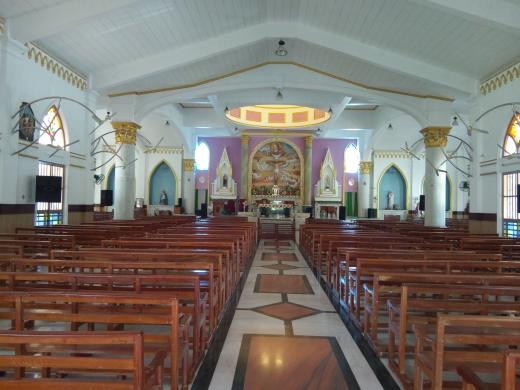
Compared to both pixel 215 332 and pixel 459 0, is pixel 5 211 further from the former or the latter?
pixel 459 0

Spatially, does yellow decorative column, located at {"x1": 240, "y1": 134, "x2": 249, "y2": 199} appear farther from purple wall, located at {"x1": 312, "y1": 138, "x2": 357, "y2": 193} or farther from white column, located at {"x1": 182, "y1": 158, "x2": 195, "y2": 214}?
purple wall, located at {"x1": 312, "y1": 138, "x2": 357, "y2": 193}

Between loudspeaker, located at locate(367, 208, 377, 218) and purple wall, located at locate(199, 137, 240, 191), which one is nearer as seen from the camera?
loudspeaker, located at locate(367, 208, 377, 218)

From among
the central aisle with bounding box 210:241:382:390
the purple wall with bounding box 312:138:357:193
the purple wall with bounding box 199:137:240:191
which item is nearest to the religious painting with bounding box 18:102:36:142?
the central aisle with bounding box 210:241:382:390

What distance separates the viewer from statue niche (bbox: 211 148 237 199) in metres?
23.4

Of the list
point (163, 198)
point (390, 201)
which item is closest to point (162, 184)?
point (163, 198)

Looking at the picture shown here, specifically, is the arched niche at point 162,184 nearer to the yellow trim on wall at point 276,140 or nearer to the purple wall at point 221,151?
the purple wall at point 221,151

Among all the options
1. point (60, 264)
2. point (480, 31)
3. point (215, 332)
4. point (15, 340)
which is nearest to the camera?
point (15, 340)

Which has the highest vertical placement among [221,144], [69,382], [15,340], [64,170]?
[221,144]

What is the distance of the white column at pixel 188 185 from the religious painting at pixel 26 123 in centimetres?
1423

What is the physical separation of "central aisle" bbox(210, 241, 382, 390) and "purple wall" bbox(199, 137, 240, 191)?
721 inches

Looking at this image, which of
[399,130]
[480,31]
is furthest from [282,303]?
[399,130]

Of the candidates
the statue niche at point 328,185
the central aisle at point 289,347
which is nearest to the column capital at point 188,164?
the statue niche at point 328,185

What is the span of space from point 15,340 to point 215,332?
8.50 ft

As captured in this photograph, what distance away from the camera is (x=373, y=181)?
73.9ft
